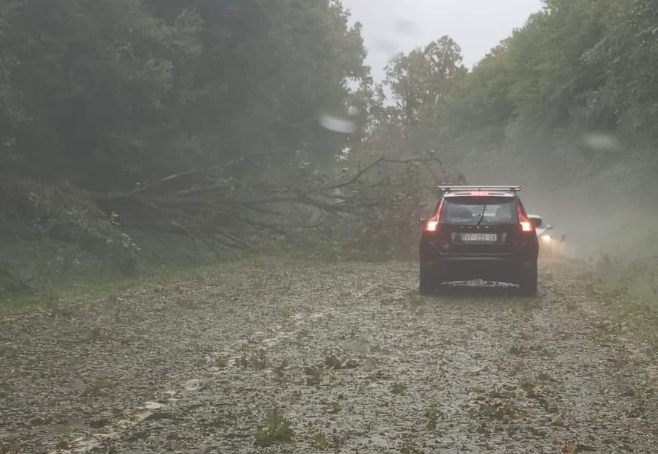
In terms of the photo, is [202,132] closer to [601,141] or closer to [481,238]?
[481,238]

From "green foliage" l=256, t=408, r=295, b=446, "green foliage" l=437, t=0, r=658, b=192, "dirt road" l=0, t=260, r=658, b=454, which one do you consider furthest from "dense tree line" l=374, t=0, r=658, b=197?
"green foliage" l=256, t=408, r=295, b=446

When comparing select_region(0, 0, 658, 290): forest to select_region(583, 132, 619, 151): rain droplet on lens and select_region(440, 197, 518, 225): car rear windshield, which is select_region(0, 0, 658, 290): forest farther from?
select_region(440, 197, 518, 225): car rear windshield

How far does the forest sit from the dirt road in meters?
5.87

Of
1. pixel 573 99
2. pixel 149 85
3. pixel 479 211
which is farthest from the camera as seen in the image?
pixel 573 99

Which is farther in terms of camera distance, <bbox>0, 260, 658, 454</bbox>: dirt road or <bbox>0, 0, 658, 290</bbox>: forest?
<bbox>0, 0, 658, 290</bbox>: forest

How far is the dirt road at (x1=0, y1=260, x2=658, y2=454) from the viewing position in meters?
6.48

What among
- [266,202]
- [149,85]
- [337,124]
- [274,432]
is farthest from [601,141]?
[274,432]

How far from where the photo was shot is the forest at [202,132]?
20.9m

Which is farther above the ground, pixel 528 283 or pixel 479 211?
pixel 479 211

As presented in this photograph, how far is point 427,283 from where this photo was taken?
631 inches

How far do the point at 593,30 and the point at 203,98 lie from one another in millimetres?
22755

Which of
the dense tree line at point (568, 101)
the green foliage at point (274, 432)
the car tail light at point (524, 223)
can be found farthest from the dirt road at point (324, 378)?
the dense tree line at point (568, 101)

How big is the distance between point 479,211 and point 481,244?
64 centimetres

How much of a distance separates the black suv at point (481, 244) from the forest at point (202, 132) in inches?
284
